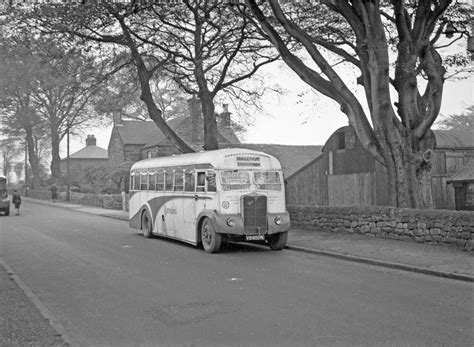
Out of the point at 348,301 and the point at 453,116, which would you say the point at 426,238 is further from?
the point at 453,116

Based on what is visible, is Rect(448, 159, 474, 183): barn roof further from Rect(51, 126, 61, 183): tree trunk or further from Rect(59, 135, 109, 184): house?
Rect(59, 135, 109, 184): house

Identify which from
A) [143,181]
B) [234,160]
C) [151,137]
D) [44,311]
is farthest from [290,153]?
[44,311]

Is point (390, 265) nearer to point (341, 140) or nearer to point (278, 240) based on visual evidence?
point (278, 240)

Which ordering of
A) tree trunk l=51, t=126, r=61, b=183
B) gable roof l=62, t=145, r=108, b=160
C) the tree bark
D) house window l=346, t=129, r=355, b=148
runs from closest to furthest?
house window l=346, t=129, r=355, b=148 → tree trunk l=51, t=126, r=61, b=183 → the tree bark → gable roof l=62, t=145, r=108, b=160

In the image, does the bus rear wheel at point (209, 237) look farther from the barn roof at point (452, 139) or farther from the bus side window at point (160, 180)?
the barn roof at point (452, 139)

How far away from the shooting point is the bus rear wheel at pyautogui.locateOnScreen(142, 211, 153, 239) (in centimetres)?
1947

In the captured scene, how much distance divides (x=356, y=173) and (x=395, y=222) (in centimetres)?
1130

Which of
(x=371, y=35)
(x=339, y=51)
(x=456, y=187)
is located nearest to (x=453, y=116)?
(x=456, y=187)

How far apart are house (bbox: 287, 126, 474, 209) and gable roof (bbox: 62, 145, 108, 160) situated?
216 feet

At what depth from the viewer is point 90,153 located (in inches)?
3561

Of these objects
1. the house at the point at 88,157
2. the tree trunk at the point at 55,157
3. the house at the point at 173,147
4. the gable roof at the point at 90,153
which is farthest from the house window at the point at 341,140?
the gable roof at the point at 90,153

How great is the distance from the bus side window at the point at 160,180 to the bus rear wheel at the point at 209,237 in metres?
3.57

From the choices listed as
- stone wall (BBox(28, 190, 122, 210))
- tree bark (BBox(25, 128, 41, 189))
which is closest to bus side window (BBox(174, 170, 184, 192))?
stone wall (BBox(28, 190, 122, 210))

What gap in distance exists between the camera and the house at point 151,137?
52781 mm
